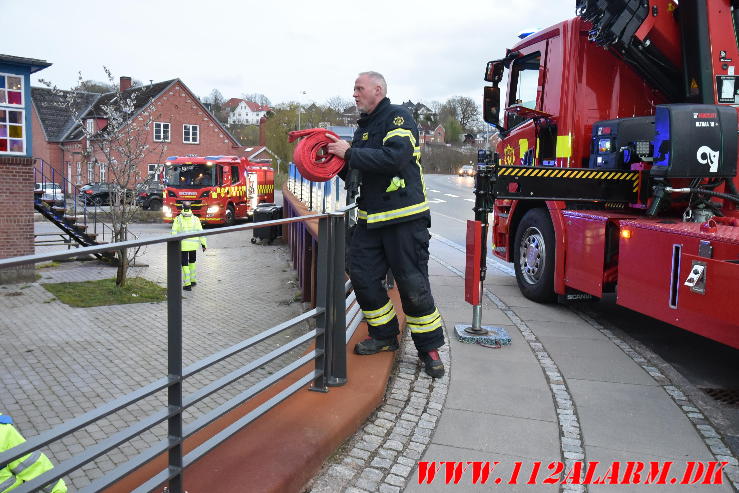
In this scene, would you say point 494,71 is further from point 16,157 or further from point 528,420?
point 16,157

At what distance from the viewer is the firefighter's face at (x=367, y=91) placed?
405 centimetres

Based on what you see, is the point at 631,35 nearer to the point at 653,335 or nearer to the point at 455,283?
the point at 653,335

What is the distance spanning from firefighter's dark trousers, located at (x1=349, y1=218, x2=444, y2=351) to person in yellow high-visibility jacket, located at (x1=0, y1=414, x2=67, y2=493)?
225 centimetres

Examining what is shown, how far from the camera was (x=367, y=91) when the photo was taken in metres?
4.05

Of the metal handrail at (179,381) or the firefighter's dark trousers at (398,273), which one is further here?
the firefighter's dark trousers at (398,273)

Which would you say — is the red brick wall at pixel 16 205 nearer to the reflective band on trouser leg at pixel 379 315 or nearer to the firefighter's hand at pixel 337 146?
the reflective band on trouser leg at pixel 379 315

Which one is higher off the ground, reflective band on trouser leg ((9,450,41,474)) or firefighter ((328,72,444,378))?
firefighter ((328,72,444,378))

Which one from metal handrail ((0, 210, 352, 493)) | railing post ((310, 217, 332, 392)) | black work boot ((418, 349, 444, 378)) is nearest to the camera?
metal handrail ((0, 210, 352, 493))

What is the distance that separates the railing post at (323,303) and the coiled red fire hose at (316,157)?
0.46 meters

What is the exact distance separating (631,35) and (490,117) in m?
2.10

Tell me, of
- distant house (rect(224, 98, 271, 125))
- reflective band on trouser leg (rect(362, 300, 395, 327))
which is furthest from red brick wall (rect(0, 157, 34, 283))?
distant house (rect(224, 98, 271, 125))

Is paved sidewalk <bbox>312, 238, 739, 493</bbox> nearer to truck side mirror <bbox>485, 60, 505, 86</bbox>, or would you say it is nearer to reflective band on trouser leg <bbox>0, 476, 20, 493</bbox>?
reflective band on trouser leg <bbox>0, 476, 20, 493</bbox>

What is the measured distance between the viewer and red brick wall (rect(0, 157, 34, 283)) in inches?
571

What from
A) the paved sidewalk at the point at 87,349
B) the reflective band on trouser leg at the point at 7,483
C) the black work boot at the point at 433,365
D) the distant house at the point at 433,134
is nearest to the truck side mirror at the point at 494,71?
the black work boot at the point at 433,365
